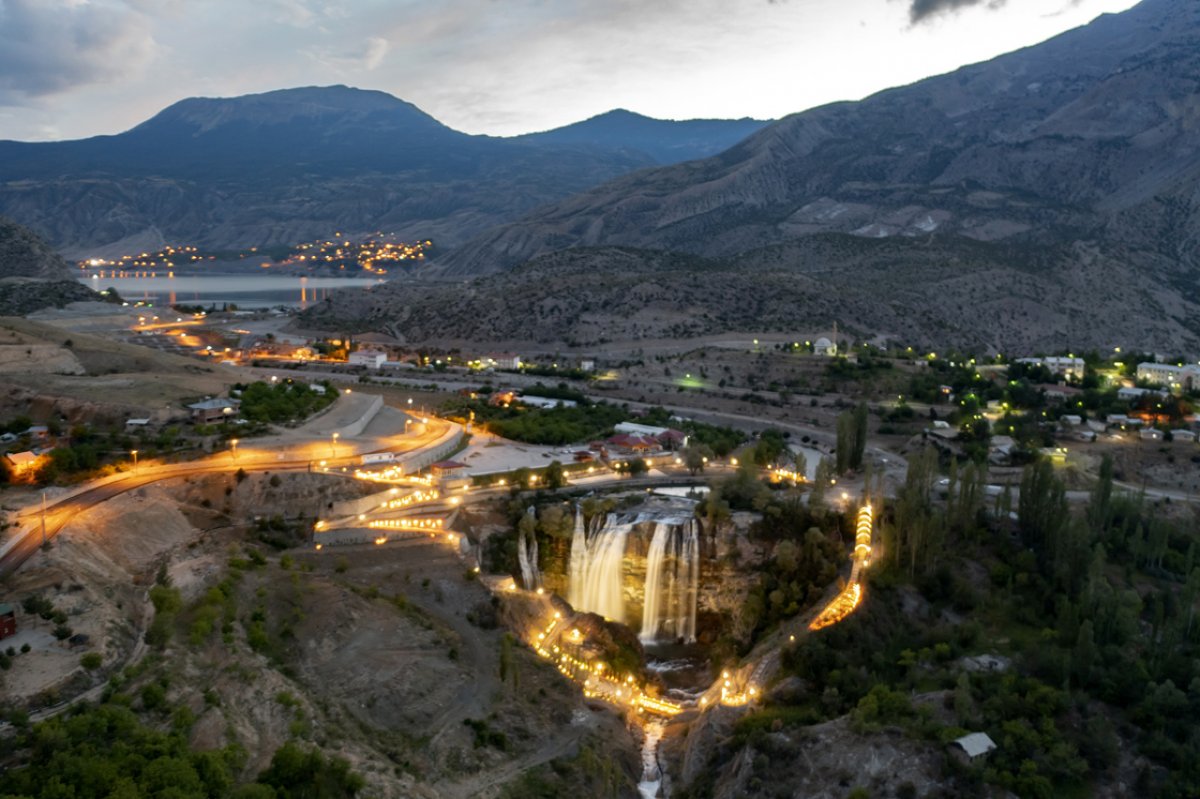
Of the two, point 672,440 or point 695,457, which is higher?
point 695,457

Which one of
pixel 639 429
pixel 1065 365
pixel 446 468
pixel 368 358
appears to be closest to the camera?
pixel 446 468

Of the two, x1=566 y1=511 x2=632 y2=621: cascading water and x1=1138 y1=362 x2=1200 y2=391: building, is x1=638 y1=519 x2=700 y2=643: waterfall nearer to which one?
x1=566 y1=511 x2=632 y2=621: cascading water

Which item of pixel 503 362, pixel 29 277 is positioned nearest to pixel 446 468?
pixel 503 362

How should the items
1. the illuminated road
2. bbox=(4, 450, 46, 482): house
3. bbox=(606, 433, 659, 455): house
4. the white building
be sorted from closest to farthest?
the illuminated road, bbox=(4, 450, 46, 482): house, bbox=(606, 433, 659, 455): house, the white building

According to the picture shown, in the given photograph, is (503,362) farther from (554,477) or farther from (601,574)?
(601,574)

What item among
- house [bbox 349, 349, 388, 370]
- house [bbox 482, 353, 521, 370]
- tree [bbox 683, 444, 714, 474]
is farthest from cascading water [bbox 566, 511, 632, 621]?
house [bbox 349, 349, 388, 370]

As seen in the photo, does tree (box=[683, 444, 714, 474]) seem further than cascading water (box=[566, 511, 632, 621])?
Yes
